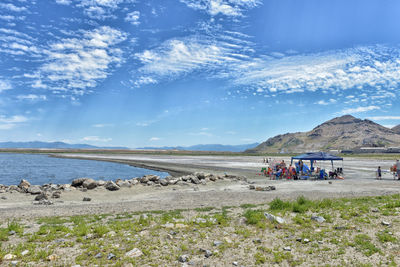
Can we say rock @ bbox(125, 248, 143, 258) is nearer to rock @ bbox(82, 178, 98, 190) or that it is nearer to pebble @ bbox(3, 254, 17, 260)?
pebble @ bbox(3, 254, 17, 260)

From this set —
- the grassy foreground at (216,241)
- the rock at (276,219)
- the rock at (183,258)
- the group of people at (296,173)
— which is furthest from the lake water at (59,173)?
the rock at (183,258)

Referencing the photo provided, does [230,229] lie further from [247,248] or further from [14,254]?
[14,254]

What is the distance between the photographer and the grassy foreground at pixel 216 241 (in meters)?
7.11

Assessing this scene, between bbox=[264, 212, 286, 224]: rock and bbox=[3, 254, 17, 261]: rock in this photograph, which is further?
bbox=[264, 212, 286, 224]: rock

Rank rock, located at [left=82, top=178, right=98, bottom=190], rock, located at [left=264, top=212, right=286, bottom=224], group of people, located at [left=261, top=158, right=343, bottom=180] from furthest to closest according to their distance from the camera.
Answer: group of people, located at [left=261, top=158, right=343, bottom=180] < rock, located at [left=82, top=178, right=98, bottom=190] < rock, located at [left=264, top=212, right=286, bottom=224]

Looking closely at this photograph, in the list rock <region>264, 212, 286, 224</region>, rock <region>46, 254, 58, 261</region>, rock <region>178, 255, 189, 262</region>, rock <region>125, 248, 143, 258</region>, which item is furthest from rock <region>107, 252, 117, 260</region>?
rock <region>264, 212, 286, 224</region>

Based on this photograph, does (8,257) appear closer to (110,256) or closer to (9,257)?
(9,257)

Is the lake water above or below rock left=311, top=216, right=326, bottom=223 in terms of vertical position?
below

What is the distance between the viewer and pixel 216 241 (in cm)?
832

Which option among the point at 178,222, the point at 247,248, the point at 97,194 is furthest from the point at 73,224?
the point at 97,194

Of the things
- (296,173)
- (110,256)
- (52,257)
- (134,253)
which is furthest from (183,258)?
(296,173)

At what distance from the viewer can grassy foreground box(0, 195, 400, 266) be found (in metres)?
7.11

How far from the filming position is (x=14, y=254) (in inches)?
289

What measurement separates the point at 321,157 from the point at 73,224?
90.3 feet
